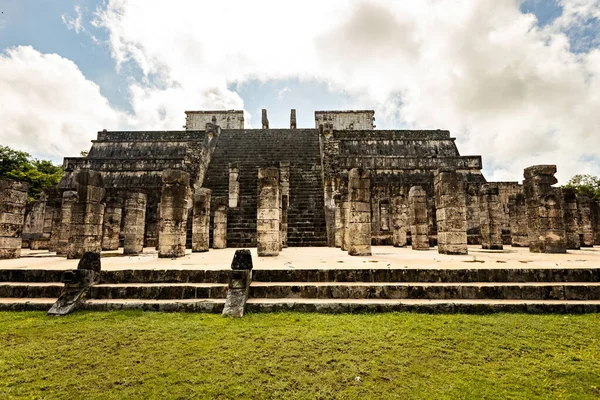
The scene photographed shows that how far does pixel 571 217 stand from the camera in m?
12.5

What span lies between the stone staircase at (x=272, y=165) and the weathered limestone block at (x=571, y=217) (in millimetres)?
10155

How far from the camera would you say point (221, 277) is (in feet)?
19.0

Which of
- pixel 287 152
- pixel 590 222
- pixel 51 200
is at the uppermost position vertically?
pixel 287 152

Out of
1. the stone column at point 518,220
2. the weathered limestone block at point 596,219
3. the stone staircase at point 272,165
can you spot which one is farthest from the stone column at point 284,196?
the weathered limestone block at point 596,219

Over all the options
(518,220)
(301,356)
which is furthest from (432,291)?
(518,220)

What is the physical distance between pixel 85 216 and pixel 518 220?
18.0m

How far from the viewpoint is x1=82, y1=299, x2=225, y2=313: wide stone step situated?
4.94 metres

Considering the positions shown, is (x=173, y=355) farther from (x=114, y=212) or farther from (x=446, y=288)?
(x=114, y=212)

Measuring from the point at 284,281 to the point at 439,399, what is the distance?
353 centimetres

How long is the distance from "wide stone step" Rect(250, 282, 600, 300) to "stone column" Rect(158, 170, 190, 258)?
5191 millimetres

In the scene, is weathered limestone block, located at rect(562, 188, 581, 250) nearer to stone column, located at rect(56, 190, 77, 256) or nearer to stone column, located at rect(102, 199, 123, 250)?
stone column, located at rect(56, 190, 77, 256)

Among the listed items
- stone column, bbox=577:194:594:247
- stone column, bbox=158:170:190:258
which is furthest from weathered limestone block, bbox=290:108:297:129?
stone column, bbox=577:194:594:247

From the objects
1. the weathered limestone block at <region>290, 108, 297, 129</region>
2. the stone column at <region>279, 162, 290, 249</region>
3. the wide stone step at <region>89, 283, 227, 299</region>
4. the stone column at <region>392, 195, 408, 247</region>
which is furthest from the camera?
the weathered limestone block at <region>290, 108, 297, 129</region>

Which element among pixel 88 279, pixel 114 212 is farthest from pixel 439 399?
pixel 114 212
